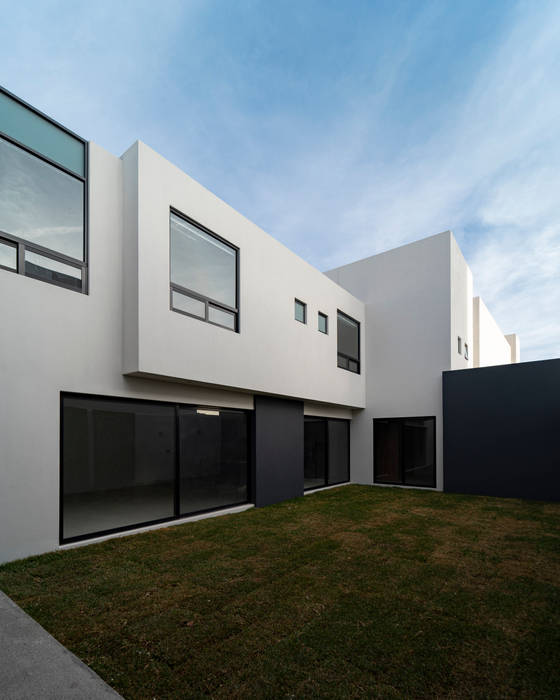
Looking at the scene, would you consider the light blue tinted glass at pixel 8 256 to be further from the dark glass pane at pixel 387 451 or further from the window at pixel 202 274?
the dark glass pane at pixel 387 451

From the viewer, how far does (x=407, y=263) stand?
427 inches

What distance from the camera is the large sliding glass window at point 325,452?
375 inches

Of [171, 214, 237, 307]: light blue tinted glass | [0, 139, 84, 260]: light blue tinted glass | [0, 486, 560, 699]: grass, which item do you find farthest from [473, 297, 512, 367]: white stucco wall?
[0, 139, 84, 260]: light blue tinted glass

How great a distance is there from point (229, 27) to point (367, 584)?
1312 centimetres

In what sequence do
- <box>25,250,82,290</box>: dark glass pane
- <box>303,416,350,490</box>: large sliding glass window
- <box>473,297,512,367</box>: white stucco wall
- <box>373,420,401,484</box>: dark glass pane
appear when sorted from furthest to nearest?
<box>473,297,512,367</box>: white stucco wall → <box>373,420,401,484</box>: dark glass pane → <box>303,416,350,490</box>: large sliding glass window → <box>25,250,82,290</box>: dark glass pane

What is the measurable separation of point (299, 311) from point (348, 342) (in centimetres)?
261

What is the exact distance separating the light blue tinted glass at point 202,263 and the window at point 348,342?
427cm

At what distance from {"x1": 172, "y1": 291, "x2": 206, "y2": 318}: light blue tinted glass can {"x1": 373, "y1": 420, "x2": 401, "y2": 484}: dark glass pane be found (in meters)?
6.89

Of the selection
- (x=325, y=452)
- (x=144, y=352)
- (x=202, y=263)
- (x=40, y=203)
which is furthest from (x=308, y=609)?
(x=325, y=452)

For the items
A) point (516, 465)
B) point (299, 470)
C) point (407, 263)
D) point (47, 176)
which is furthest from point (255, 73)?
point (516, 465)

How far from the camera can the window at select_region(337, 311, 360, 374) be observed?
407 inches

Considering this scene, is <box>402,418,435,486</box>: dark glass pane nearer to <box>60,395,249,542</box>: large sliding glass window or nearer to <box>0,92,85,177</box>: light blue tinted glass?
<box>60,395,249,542</box>: large sliding glass window

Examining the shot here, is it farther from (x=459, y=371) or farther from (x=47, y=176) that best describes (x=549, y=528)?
(x=47, y=176)

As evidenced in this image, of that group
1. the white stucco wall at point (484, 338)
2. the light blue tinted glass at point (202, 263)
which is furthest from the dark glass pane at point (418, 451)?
the light blue tinted glass at point (202, 263)
